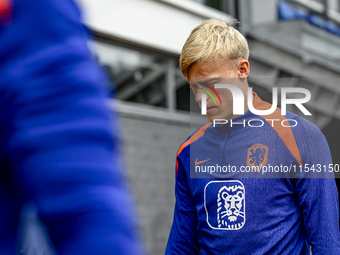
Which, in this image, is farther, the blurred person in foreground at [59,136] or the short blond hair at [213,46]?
the short blond hair at [213,46]

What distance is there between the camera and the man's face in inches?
76.9

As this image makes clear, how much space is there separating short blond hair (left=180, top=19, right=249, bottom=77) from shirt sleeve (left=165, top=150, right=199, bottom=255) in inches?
18.0

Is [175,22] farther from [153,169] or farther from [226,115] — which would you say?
[226,115]

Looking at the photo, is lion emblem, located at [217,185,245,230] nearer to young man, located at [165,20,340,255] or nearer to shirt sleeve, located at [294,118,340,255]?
young man, located at [165,20,340,255]

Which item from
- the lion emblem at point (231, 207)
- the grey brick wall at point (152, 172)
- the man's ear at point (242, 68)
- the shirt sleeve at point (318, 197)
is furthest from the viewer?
the grey brick wall at point (152, 172)

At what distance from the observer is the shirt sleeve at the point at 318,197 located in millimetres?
1755

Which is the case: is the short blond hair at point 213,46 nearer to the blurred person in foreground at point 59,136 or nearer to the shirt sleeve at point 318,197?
the shirt sleeve at point 318,197

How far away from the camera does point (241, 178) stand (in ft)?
6.26

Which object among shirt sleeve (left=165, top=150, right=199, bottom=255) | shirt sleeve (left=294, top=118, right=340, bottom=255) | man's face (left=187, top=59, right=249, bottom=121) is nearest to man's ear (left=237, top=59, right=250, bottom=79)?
man's face (left=187, top=59, right=249, bottom=121)

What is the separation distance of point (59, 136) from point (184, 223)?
1.49 metres

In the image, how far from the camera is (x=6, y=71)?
0.62m

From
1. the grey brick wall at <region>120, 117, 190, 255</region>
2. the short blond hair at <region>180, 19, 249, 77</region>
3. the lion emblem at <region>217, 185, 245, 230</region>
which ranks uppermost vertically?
the short blond hair at <region>180, 19, 249, 77</region>

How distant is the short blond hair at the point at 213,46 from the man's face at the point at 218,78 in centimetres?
3

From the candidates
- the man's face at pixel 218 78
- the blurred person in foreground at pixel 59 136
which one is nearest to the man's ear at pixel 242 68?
the man's face at pixel 218 78
